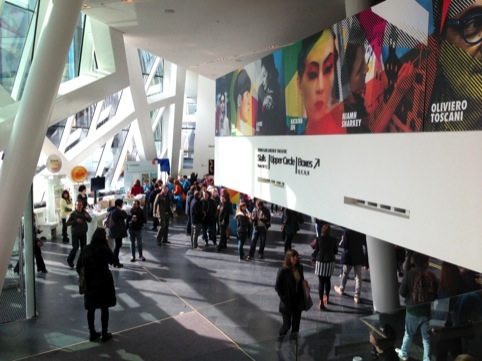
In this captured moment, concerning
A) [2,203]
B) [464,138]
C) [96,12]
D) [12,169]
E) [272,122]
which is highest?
[96,12]

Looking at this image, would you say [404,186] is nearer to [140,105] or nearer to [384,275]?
[384,275]

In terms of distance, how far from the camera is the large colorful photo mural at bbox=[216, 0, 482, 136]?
360cm

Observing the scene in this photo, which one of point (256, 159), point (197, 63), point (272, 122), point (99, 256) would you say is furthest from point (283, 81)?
point (197, 63)

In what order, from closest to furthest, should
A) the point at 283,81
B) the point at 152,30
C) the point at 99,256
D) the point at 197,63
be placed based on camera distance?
the point at 99,256
the point at 283,81
the point at 152,30
the point at 197,63

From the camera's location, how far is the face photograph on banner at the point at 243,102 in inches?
349

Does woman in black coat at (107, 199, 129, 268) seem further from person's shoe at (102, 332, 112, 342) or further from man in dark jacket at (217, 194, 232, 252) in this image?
person's shoe at (102, 332, 112, 342)

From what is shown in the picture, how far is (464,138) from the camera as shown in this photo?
3.47m

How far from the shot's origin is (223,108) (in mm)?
11391

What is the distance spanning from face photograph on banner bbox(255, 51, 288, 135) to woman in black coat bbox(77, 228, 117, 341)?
11.7 ft

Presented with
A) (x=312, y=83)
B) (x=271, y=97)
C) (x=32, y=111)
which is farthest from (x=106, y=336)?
(x=271, y=97)

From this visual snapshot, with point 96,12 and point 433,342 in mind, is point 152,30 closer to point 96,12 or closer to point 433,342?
point 96,12

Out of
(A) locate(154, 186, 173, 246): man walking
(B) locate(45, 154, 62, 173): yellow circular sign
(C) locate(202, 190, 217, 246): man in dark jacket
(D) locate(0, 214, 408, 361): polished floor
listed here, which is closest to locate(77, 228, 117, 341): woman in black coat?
(D) locate(0, 214, 408, 361): polished floor

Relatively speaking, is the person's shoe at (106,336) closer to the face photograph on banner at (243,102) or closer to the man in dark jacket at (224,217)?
the face photograph on banner at (243,102)

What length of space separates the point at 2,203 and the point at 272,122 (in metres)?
4.62
